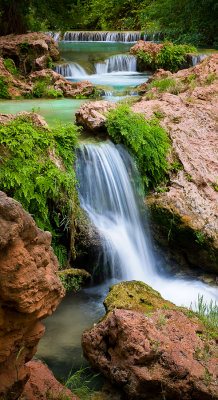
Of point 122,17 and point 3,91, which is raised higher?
point 122,17

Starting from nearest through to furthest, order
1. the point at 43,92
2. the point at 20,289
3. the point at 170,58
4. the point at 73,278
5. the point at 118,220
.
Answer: the point at 20,289, the point at 73,278, the point at 118,220, the point at 43,92, the point at 170,58

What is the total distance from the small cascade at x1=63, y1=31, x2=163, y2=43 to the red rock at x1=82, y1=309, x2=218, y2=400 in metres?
24.7

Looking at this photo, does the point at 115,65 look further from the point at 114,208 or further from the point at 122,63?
the point at 114,208

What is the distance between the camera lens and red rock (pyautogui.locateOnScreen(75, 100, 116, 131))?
25.0 feet

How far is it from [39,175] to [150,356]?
9.73ft

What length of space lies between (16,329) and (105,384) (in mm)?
1762

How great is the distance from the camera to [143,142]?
286 inches

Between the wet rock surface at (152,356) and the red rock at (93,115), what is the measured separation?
420 centimetres

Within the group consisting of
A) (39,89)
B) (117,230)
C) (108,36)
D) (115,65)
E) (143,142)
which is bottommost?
(117,230)

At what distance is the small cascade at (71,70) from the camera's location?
53.7ft

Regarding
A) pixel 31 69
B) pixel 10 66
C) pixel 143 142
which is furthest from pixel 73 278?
pixel 31 69

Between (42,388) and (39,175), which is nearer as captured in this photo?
(42,388)

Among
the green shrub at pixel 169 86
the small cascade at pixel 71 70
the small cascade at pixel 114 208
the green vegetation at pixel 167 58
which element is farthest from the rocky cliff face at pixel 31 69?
the small cascade at pixel 114 208

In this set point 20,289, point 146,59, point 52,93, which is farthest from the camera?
point 146,59
